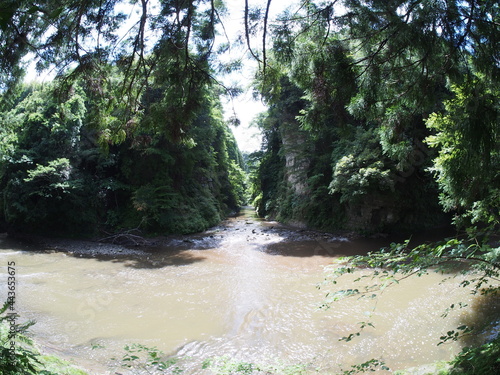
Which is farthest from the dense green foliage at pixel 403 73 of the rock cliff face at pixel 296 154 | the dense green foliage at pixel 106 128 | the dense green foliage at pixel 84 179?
the rock cliff face at pixel 296 154

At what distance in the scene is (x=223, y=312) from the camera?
6484 millimetres

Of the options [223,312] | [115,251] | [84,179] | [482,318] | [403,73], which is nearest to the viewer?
[403,73]

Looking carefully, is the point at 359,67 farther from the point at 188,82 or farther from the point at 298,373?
the point at 298,373

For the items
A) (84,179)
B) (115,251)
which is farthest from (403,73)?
(84,179)

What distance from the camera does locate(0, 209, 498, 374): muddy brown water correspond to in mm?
4852

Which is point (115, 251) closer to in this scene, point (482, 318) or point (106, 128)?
point (106, 128)

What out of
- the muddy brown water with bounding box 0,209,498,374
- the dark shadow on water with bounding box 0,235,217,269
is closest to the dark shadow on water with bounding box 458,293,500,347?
→ the muddy brown water with bounding box 0,209,498,374

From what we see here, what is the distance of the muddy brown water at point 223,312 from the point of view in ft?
15.9

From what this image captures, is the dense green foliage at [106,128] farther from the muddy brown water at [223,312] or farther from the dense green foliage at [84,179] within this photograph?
the muddy brown water at [223,312]

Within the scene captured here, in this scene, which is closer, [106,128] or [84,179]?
[106,128]

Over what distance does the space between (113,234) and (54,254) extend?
8.93 feet

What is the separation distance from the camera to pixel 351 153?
13086mm

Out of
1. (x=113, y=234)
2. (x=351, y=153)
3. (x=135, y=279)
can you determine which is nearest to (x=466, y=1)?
(x=135, y=279)

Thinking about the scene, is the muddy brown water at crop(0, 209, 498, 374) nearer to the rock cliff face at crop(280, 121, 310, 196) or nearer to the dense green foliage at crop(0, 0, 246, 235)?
the dense green foliage at crop(0, 0, 246, 235)
